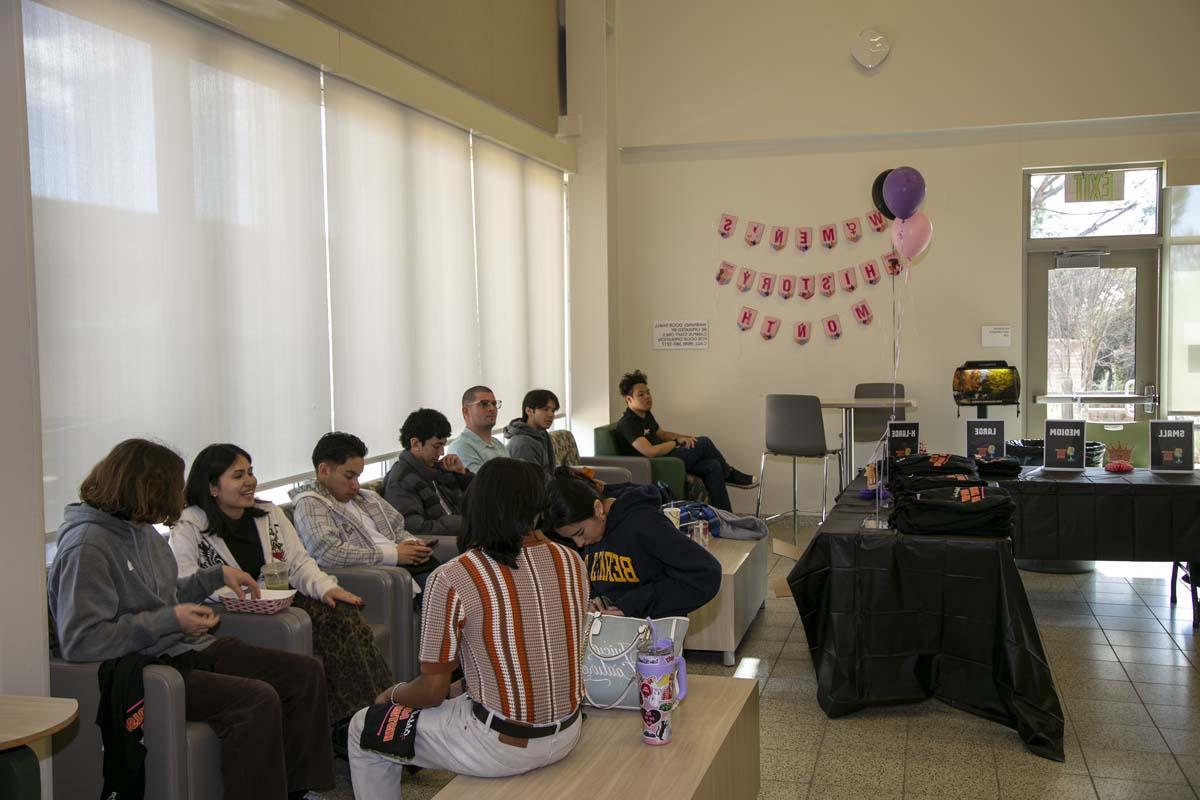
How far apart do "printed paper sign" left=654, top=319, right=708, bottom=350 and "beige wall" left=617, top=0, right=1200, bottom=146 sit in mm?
1410

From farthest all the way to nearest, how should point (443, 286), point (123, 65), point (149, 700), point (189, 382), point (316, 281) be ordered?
point (443, 286), point (316, 281), point (189, 382), point (123, 65), point (149, 700)

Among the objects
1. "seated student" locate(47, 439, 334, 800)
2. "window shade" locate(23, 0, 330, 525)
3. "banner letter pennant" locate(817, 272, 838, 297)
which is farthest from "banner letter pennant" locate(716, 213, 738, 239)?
"seated student" locate(47, 439, 334, 800)

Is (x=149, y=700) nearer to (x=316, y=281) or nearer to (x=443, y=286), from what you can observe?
(x=316, y=281)

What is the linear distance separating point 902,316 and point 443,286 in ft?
11.9

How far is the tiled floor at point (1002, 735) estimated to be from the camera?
328 centimetres

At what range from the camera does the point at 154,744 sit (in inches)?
104

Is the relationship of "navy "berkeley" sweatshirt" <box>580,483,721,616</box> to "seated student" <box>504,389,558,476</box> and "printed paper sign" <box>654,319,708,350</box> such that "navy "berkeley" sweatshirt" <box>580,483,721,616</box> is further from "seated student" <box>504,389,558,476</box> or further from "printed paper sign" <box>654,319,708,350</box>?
"printed paper sign" <box>654,319,708,350</box>

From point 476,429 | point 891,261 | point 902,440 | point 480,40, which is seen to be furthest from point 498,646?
point 891,261

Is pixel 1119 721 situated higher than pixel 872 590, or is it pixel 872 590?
pixel 872 590

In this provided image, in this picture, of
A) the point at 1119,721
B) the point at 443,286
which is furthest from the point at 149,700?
the point at 443,286

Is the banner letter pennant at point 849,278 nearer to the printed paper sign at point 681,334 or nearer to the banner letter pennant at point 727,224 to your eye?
the banner letter pennant at point 727,224

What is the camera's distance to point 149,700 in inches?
104

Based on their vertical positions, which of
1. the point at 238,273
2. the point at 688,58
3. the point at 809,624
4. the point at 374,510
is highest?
→ the point at 688,58

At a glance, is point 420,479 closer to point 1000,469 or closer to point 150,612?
point 150,612
